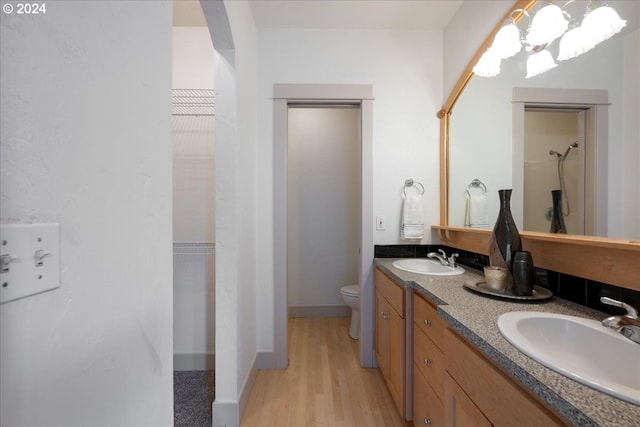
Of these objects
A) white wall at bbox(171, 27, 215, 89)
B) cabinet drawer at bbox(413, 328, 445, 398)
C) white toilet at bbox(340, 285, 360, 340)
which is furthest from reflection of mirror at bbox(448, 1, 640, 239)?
white wall at bbox(171, 27, 215, 89)

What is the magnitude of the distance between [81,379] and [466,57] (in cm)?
238

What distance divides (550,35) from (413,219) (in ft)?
4.04

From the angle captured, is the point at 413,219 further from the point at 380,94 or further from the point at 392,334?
the point at 380,94

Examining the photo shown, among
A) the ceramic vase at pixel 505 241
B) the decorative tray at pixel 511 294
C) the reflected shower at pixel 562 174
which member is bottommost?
the decorative tray at pixel 511 294

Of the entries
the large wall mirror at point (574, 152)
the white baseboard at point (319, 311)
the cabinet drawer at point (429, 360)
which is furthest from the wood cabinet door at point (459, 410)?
the white baseboard at point (319, 311)

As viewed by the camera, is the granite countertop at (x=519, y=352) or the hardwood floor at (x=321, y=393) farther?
the hardwood floor at (x=321, y=393)

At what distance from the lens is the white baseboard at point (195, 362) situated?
6.20 feet

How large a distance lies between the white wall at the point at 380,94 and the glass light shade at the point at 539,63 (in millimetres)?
868

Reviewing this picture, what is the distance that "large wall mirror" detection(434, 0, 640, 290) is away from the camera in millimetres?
814

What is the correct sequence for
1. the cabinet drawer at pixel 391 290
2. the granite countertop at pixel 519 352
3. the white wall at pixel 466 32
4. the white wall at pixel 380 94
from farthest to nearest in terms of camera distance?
the white wall at pixel 380 94, the white wall at pixel 466 32, the cabinet drawer at pixel 391 290, the granite countertop at pixel 519 352

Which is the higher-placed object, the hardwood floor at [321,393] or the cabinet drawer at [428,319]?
the cabinet drawer at [428,319]

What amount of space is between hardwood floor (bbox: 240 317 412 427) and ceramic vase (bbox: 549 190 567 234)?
127 cm

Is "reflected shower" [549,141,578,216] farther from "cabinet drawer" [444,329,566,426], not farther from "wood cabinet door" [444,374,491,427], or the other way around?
"wood cabinet door" [444,374,491,427]

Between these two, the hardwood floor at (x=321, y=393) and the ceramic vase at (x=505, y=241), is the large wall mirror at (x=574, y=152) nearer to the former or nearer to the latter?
the ceramic vase at (x=505, y=241)
